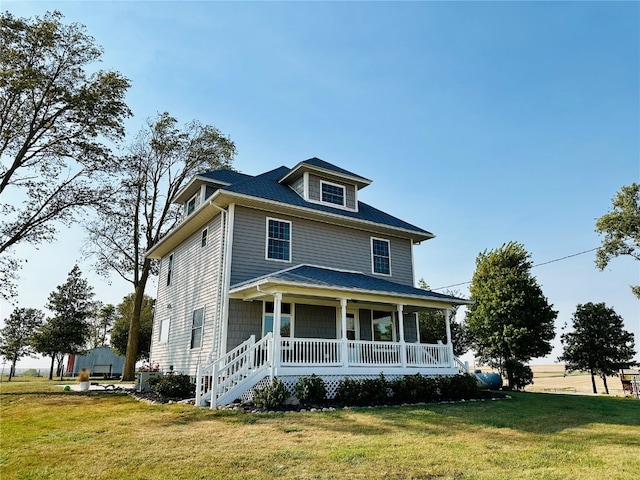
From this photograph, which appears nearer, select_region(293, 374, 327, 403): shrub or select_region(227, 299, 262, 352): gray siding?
select_region(293, 374, 327, 403): shrub

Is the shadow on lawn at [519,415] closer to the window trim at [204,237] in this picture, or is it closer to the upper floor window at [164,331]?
the window trim at [204,237]

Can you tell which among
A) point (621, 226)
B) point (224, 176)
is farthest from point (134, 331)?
point (621, 226)

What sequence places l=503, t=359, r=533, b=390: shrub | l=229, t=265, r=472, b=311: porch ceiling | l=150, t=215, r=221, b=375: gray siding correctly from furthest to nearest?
l=503, t=359, r=533, b=390: shrub, l=150, t=215, r=221, b=375: gray siding, l=229, t=265, r=472, b=311: porch ceiling

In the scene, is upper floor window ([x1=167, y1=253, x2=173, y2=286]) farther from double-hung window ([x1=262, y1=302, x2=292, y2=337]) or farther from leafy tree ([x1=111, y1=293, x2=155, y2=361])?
leafy tree ([x1=111, y1=293, x2=155, y2=361])

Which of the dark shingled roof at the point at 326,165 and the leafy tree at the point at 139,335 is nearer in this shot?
the dark shingled roof at the point at 326,165

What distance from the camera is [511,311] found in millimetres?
21094

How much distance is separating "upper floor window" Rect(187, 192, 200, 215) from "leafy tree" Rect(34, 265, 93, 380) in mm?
24012

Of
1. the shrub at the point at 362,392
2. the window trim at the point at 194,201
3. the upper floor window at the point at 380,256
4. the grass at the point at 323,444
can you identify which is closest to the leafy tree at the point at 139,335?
the window trim at the point at 194,201

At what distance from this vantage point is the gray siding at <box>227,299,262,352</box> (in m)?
12.0

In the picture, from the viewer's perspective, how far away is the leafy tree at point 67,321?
33.4m

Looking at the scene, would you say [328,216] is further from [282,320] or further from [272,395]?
[272,395]

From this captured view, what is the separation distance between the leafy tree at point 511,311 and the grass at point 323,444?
11.7 m

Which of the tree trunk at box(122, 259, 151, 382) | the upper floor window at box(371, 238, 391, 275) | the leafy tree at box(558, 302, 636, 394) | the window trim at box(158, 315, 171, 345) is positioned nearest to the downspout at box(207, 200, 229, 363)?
the window trim at box(158, 315, 171, 345)

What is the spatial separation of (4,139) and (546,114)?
71.7ft
